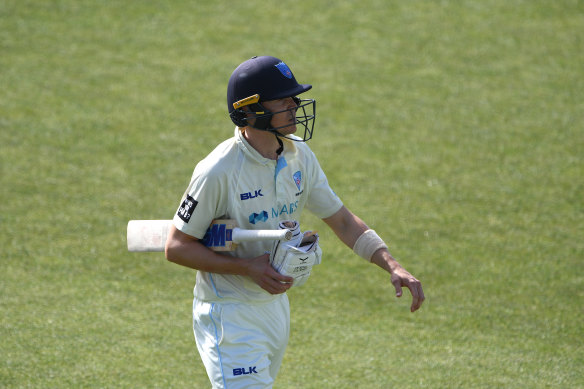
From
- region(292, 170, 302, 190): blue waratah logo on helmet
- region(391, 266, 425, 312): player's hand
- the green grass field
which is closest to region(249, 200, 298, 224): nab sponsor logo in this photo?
region(292, 170, 302, 190): blue waratah logo on helmet

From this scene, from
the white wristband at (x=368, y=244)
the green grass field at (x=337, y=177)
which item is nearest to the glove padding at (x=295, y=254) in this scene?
the white wristband at (x=368, y=244)

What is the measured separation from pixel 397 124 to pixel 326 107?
96 cm

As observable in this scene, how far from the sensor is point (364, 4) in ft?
37.9

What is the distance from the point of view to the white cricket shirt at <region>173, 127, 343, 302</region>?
3.66 metres

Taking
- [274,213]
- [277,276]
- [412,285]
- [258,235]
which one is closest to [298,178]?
[274,213]

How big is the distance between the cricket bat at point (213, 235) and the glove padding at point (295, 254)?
0.17 feet

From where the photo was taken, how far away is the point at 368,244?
13.5 ft

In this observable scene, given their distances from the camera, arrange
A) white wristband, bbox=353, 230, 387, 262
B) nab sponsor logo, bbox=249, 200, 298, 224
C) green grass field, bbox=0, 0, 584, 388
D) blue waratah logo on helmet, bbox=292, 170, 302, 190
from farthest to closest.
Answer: green grass field, bbox=0, 0, 584, 388
white wristband, bbox=353, 230, 387, 262
blue waratah logo on helmet, bbox=292, 170, 302, 190
nab sponsor logo, bbox=249, 200, 298, 224

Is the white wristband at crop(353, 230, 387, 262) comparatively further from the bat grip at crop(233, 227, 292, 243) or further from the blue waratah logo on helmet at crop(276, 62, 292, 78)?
the blue waratah logo on helmet at crop(276, 62, 292, 78)

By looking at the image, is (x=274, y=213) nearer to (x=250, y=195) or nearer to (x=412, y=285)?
(x=250, y=195)

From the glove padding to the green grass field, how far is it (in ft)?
6.40

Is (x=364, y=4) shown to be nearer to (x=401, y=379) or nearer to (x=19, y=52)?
(x=19, y=52)

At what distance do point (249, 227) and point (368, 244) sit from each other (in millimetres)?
697

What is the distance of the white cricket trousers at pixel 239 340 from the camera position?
3711mm
